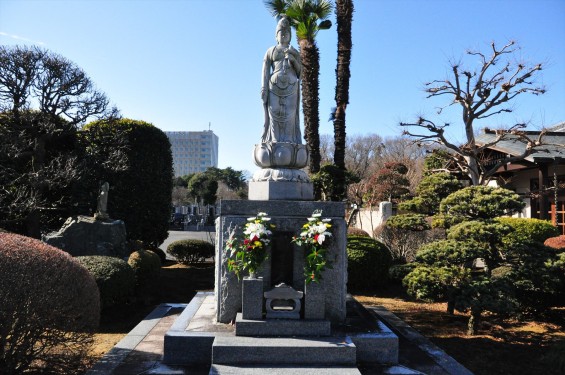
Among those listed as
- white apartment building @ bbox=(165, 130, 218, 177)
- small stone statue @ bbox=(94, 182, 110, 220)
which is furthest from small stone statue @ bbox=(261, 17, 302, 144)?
white apartment building @ bbox=(165, 130, 218, 177)

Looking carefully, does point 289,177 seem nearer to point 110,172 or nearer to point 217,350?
point 217,350

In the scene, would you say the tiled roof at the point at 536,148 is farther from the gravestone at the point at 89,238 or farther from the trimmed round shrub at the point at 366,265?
the gravestone at the point at 89,238

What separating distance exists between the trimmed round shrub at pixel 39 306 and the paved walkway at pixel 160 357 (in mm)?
543

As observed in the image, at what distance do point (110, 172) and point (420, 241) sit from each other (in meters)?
10.6

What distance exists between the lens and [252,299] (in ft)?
16.2

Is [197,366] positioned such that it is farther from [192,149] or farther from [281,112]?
[192,149]

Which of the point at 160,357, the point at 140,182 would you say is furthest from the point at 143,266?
the point at 140,182

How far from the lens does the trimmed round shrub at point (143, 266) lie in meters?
9.77

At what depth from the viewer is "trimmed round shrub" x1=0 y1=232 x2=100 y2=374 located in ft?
13.9

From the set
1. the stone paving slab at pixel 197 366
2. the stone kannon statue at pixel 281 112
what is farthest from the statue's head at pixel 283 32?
the stone paving slab at pixel 197 366

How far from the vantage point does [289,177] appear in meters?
5.79

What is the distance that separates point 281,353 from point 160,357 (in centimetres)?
168

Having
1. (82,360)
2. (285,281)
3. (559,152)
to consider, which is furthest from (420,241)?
Result: (82,360)

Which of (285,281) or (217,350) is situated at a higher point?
(285,281)
